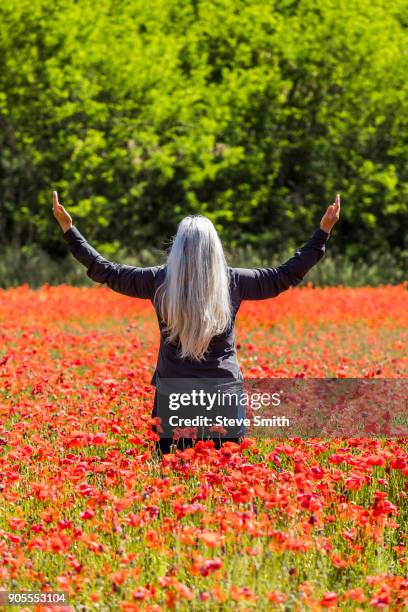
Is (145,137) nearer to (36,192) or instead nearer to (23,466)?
(36,192)

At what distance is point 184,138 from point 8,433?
16614mm

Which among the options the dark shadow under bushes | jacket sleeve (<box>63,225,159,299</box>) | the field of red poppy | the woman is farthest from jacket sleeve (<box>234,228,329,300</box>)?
the dark shadow under bushes

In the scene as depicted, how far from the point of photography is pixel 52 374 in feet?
26.7

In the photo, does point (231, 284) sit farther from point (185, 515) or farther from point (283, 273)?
point (185, 515)

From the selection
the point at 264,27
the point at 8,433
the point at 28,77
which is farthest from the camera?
the point at 264,27

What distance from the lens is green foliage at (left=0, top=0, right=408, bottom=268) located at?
829 inches

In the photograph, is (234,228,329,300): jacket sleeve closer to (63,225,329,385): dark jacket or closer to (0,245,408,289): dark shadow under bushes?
(63,225,329,385): dark jacket

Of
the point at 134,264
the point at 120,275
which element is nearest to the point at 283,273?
the point at 120,275

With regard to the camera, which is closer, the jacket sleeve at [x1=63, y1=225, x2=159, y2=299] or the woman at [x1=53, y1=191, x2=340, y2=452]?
the woman at [x1=53, y1=191, x2=340, y2=452]

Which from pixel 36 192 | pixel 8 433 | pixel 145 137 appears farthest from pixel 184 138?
pixel 8 433

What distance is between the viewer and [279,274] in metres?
4.93

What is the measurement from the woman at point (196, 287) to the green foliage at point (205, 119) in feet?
53.3

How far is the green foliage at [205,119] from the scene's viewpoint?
21.0 meters

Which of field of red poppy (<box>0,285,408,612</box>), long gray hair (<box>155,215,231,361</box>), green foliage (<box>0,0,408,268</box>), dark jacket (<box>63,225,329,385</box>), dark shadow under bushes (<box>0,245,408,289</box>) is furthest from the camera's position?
green foliage (<box>0,0,408,268</box>)
